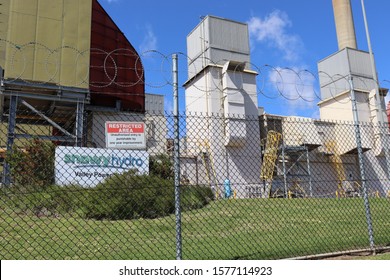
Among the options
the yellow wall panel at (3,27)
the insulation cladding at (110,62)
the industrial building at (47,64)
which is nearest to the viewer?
the industrial building at (47,64)

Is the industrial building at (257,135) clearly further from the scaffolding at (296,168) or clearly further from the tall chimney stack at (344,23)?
the tall chimney stack at (344,23)

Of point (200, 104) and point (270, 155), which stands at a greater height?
point (200, 104)

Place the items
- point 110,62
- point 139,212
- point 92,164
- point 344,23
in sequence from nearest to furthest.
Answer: point 139,212 < point 92,164 < point 110,62 < point 344,23

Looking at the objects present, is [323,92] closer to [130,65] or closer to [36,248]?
[130,65]

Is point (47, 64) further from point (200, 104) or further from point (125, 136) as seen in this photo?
point (200, 104)

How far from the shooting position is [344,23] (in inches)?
1599

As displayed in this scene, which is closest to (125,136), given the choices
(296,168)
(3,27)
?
(3,27)

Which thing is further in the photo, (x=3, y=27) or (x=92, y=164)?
(x=3, y=27)

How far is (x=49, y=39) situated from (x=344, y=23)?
33.2 meters

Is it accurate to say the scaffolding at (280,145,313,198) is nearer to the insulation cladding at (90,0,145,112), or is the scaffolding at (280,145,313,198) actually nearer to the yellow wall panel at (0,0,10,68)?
the insulation cladding at (90,0,145,112)

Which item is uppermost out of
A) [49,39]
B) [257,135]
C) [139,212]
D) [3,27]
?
[3,27]

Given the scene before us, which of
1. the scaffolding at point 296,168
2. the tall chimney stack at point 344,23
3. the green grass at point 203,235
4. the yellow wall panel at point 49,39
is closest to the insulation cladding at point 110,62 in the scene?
the yellow wall panel at point 49,39

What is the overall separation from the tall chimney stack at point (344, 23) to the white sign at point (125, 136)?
1267 inches

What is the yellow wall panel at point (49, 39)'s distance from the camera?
17.7 meters
